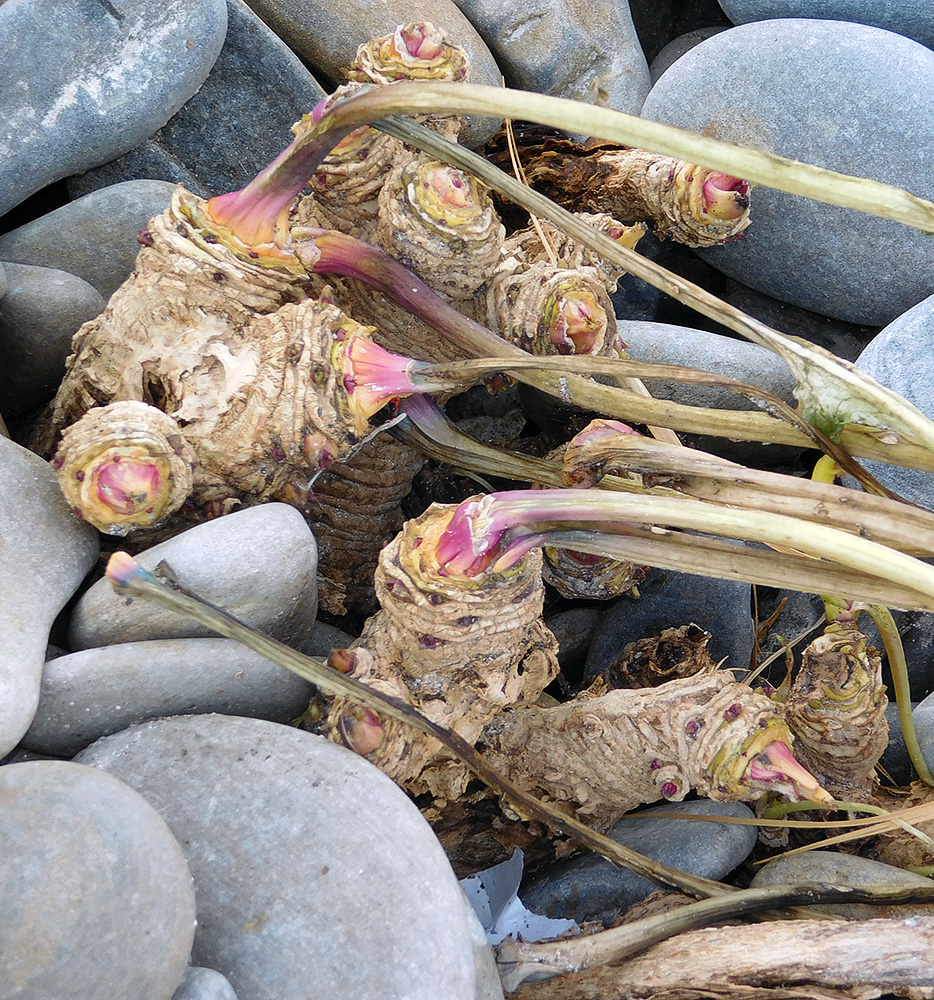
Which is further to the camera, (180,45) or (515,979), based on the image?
(180,45)

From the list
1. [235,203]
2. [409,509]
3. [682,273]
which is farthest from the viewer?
[682,273]

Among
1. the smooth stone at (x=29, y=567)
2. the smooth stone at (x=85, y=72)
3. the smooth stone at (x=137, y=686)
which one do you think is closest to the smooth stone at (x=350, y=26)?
the smooth stone at (x=85, y=72)

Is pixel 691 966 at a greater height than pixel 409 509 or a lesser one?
lesser

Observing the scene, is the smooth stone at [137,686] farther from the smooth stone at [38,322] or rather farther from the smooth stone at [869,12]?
the smooth stone at [869,12]

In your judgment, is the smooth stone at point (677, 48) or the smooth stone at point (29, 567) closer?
the smooth stone at point (29, 567)

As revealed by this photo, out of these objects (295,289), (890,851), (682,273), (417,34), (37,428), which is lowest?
(890,851)

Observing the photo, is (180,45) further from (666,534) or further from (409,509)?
(666,534)

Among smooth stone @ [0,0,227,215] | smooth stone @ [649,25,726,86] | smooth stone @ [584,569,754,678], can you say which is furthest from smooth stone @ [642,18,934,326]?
smooth stone @ [0,0,227,215]

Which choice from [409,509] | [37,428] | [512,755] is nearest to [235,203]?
[37,428]
